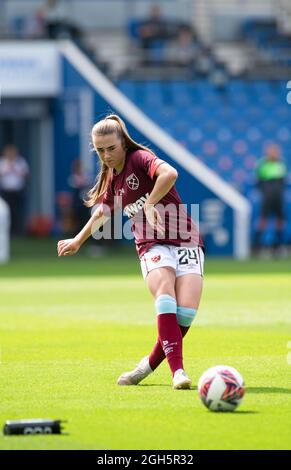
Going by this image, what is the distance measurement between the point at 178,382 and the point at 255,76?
80.9ft

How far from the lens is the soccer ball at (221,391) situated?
28.4 feet

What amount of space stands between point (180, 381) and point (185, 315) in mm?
628

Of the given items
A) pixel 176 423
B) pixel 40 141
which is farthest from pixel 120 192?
pixel 40 141

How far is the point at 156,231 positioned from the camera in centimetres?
1005

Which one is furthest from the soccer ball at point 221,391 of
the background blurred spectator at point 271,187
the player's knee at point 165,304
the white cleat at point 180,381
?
the background blurred spectator at point 271,187

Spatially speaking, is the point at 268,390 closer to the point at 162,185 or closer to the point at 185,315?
the point at 185,315

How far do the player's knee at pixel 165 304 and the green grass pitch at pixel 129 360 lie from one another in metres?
0.60

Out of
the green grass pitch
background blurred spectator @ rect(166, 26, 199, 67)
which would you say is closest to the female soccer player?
the green grass pitch

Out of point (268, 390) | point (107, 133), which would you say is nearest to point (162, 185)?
point (107, 133)

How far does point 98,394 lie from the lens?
376 inches

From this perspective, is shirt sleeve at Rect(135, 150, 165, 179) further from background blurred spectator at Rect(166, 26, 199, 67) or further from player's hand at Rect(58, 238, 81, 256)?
background blurred spectator at Rect(166, 26, 199, 67)

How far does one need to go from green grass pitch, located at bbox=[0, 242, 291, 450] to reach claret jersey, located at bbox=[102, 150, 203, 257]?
1.15m

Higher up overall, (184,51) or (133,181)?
(184,51)

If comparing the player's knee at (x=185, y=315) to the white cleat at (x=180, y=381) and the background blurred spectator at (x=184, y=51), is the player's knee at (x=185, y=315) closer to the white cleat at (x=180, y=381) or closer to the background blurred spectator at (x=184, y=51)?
the white cleat at (x=180, y=381)
